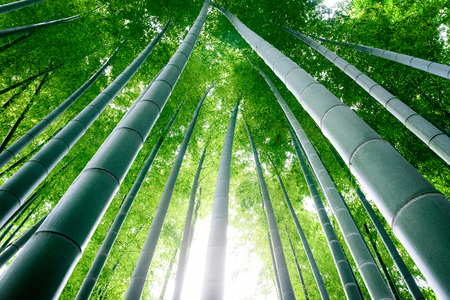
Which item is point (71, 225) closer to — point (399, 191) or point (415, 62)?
point (399, 191)

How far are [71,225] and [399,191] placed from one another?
1.15 m

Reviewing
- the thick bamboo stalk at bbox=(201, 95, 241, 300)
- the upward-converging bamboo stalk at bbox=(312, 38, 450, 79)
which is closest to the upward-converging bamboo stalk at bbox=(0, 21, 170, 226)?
the thick bamboo stalk at bbox=(201, 95, 241, 300)

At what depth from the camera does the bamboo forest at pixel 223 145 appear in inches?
34.9

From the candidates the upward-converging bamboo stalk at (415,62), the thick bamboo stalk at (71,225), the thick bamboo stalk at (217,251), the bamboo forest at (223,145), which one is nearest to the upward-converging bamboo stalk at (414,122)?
the bamboo forest at (223,145)

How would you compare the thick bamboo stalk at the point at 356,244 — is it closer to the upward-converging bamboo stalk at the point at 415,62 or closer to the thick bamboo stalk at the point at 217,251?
the thick bamboo stalk at the point at 217,251

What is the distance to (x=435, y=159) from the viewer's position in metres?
3.98

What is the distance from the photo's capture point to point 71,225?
0.84 metres

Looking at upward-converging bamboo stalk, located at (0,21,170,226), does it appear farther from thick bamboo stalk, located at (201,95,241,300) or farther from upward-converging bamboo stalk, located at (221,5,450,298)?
upward-converging bamboo stalk, located at (221,5,450,298)

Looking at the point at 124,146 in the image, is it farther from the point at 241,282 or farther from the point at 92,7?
the point at 241,282

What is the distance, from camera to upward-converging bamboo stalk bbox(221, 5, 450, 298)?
2.00ft

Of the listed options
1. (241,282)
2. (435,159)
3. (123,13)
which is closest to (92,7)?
(123,13)

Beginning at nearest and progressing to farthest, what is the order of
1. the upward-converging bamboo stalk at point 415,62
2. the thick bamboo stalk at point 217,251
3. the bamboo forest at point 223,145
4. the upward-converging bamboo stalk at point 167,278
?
the bamboo forest at point 223,145, the thick bamboo stalk at point 217,251, the upward-converging bamboo stalk at point 415,62, the upward-converging bamboo stalk at point 167,278

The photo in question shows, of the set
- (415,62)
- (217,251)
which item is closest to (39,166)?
(217,251)

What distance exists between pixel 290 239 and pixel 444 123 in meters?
4.21
